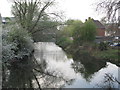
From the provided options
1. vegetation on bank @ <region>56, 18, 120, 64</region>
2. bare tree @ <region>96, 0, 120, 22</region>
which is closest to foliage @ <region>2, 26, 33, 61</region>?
bare tree @ <region>96, 0, 120, 22</region>

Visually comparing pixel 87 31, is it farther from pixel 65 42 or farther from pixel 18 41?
pixel 18 41

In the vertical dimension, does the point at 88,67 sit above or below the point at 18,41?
below

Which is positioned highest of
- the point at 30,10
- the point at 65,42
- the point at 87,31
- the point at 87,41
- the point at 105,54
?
the point at 30,10

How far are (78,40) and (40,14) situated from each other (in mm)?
5354

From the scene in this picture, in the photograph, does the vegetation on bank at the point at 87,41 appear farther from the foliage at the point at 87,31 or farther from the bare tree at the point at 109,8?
the bare tree at the point at 109,8

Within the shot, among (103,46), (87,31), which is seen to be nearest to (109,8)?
(103,46)

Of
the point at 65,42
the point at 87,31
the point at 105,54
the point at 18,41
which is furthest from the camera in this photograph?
the point at 65,42

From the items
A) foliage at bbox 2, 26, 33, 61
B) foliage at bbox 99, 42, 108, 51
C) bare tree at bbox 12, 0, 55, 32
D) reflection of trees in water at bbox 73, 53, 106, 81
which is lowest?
reflection of trees in water at bbox 73, 53, 106, 81

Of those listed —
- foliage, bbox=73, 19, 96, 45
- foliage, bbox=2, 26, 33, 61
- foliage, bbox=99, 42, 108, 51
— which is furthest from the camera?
foliage, bbox=73, 19, 96, 45

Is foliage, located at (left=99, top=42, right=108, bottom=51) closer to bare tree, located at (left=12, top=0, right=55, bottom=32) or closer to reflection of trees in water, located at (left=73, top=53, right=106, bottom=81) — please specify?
reflection of trees in water, located at (left=73, top=53, right=106, bottom=81)

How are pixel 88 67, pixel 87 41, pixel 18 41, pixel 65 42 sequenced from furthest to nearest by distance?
pixel 65 42 → pixel 87 41 → pixel 18 41 → pixel 88 67

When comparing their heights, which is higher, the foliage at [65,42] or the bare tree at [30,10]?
the bare tree at [30,10]

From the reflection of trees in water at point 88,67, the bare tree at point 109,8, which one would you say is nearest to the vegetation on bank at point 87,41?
the reflection of trees in water at point 88,67

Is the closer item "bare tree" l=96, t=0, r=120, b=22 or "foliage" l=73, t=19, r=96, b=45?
"bare tree" l=96, t=0, r=120, b=22
